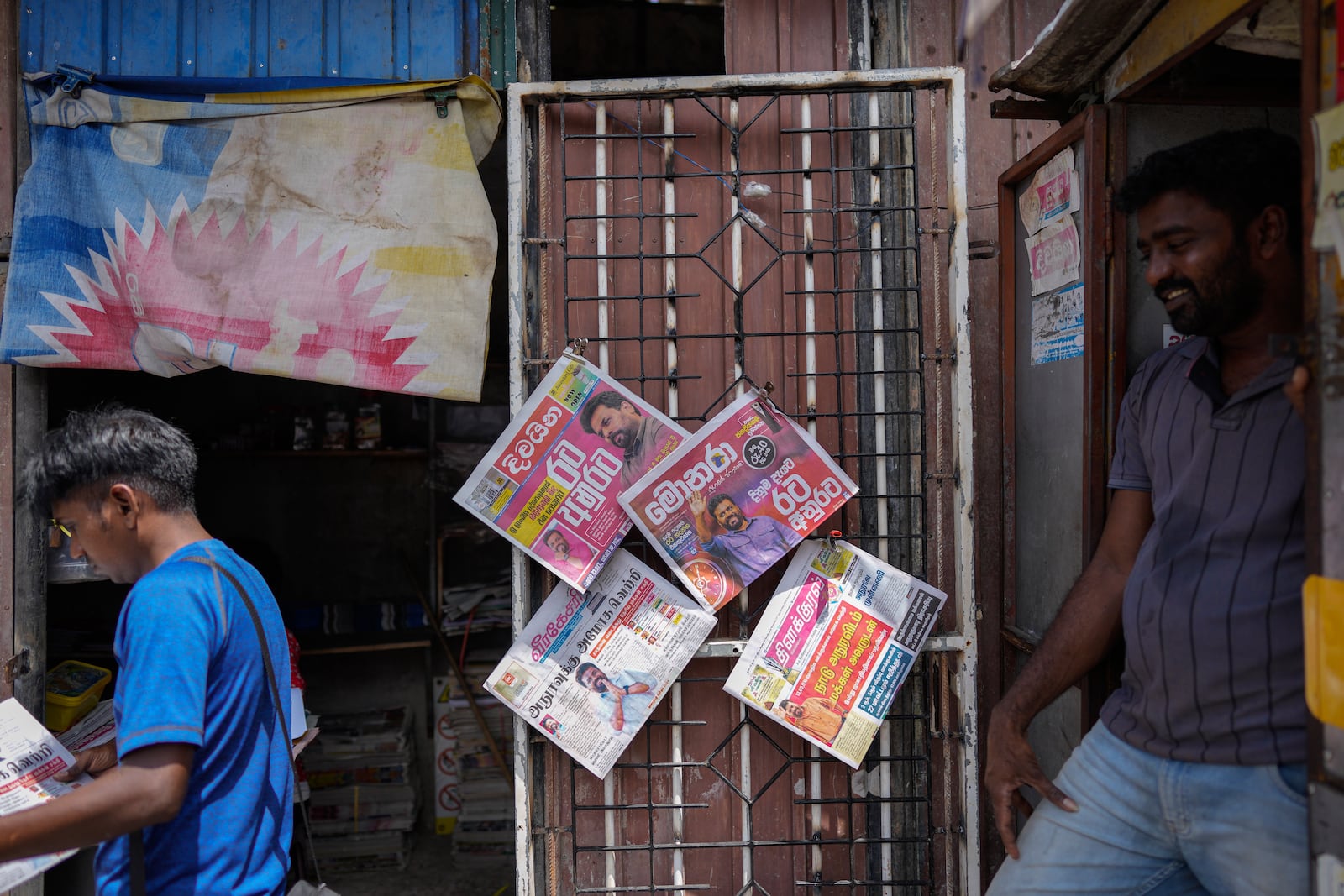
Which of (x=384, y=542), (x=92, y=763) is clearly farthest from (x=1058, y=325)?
(x=384, y=542)

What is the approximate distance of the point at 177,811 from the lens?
4.15ft

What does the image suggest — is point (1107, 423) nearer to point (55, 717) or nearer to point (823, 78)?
point (823, 78)

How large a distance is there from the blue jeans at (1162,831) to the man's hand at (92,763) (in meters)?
1.93

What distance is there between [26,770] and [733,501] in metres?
1.65

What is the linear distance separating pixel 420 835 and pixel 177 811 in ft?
9.48

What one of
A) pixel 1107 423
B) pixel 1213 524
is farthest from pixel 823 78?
pixel 1213 524

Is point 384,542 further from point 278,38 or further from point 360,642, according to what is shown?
point 278,38

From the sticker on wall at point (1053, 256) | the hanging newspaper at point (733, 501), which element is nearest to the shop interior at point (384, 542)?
the hanging newspaper at point (733, 501)

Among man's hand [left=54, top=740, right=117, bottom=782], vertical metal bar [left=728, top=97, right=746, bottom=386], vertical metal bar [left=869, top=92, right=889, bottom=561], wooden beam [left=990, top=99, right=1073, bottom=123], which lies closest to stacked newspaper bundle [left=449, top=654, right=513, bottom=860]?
man's hand [left=54, top=740, right=117, bottom=782]

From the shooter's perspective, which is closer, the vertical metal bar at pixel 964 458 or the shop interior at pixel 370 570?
the vertical metal bar at pixel 964 458

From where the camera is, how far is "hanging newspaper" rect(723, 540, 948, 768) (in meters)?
2.13

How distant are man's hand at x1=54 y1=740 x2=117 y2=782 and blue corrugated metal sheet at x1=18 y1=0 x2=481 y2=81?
174 centimetres

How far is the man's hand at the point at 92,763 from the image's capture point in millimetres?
1818

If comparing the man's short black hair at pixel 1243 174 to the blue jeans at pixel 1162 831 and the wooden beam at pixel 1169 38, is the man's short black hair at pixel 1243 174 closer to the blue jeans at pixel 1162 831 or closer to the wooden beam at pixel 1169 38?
the wooden beam at pixel 1169 38
